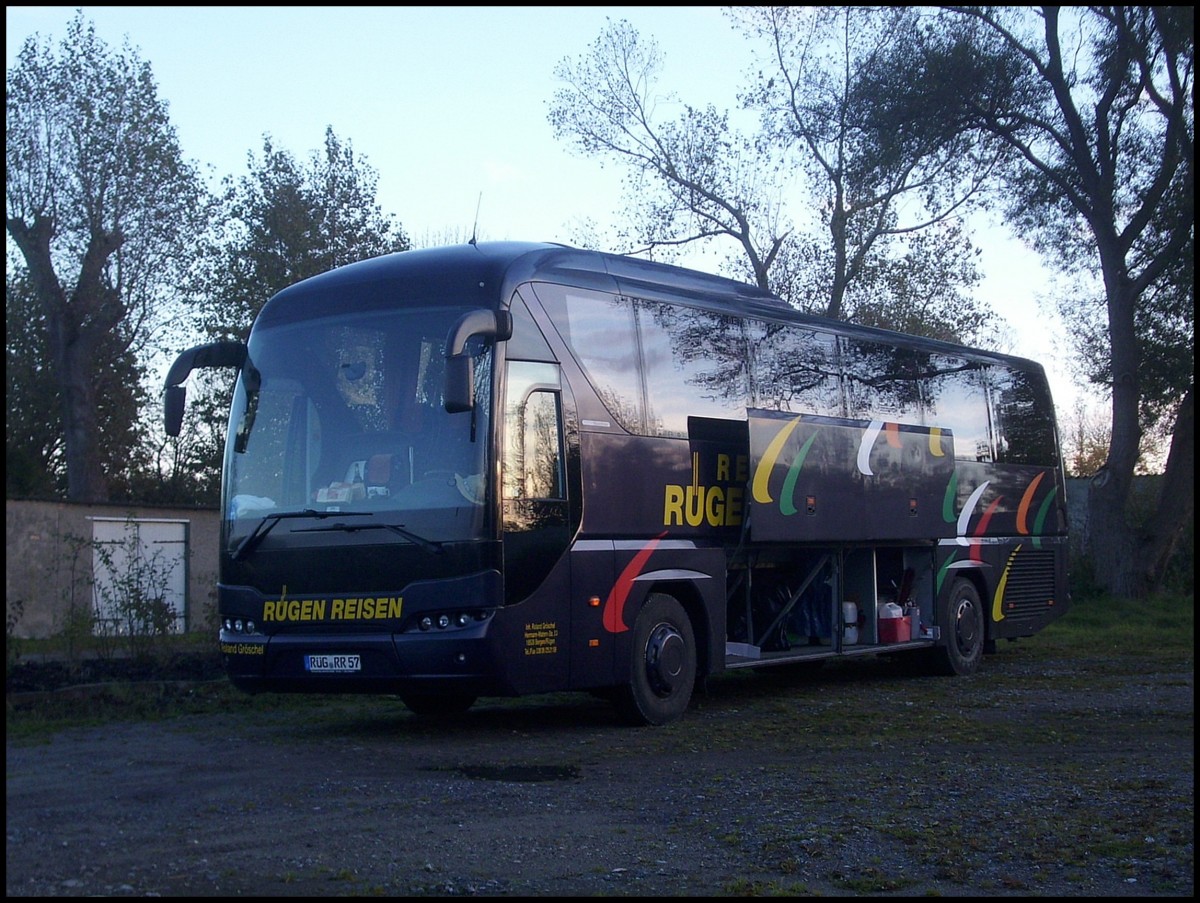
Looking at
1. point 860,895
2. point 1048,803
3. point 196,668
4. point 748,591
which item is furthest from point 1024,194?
point 860,895

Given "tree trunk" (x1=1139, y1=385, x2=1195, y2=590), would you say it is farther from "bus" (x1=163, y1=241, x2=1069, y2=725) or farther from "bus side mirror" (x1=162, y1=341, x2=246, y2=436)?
"bus side mirror" (x1=162, y1=341, x2=246, y2=436)

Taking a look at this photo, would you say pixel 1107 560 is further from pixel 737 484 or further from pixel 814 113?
pixel 737 484

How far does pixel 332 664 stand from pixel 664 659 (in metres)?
2.95

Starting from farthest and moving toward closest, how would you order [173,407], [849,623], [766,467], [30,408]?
[30,408], [849,623], [766,467], [173,407]

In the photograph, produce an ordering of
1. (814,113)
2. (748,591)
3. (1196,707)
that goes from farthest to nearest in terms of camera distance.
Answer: (814,113)
(748,591)
(1196,707)

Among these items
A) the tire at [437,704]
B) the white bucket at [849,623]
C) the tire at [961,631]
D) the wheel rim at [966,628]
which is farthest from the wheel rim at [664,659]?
the wheel rim at [966,628]

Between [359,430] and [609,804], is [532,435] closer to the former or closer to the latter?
[359,430]

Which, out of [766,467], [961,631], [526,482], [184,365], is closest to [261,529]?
[184,365]

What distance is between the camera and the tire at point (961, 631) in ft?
55.0

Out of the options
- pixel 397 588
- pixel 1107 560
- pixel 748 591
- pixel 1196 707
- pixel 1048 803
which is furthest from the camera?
pixel 1107 560

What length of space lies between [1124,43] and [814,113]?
13.3 meters

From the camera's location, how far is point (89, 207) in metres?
34.4

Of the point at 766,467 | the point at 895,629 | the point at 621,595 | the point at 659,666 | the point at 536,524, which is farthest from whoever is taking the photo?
the point at 895,629

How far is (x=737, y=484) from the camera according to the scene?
43.4 ft
